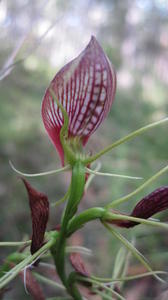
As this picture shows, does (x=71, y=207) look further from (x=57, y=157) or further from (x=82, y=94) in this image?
(x=57, y=157)

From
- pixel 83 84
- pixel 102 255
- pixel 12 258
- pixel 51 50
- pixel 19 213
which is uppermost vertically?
pixel 51 50

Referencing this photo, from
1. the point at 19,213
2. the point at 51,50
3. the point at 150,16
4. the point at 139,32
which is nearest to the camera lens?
the point at 19,213

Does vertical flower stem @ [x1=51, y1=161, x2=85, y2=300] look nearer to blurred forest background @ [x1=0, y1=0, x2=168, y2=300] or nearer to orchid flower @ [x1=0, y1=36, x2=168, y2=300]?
orchid flower @ [x1=0, y1=36, x2=168, y2=300]

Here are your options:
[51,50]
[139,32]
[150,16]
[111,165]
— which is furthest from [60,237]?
[139,32]

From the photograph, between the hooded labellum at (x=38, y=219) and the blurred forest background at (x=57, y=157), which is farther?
the blurred forest background at (x=57, y=157)

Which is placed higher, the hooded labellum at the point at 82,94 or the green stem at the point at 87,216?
the hooded labellum at the point at 82,94

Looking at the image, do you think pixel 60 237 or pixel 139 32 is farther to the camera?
pixel 139 32

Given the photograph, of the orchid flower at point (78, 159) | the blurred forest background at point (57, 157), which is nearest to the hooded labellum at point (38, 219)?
the orchid flower at point (78, 159)

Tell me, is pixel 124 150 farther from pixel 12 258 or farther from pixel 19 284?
pixel 12 258

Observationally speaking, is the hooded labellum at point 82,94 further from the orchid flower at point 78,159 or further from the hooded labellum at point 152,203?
the hooded labellum at point 152,203

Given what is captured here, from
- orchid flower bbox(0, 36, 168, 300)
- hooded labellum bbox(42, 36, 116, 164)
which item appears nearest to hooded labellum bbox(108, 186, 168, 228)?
orchid flower bbox(0, 36, 168, 300)
